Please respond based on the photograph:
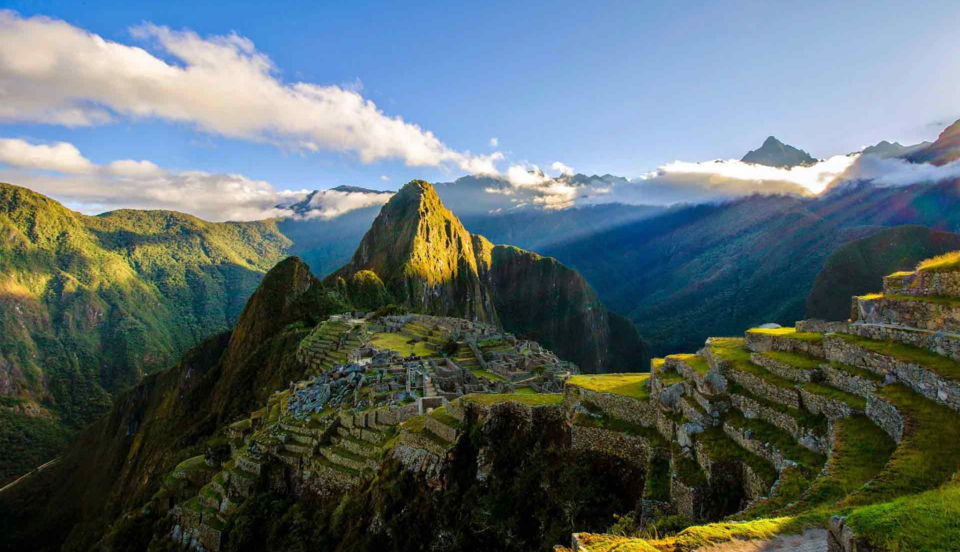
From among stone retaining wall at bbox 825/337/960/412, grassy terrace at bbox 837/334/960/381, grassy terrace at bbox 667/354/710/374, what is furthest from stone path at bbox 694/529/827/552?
grassy terrace at bbox 667/354/710/374

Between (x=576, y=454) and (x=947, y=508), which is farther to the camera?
(x=576, y=454)

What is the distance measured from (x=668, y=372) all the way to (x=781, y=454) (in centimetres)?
707

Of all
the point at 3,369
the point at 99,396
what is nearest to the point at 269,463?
the point at 99,396

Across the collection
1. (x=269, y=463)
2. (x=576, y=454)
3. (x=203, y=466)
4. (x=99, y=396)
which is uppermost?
(x=576, y=454)

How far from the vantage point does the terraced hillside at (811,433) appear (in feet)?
23.2

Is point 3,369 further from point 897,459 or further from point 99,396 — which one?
point 897,459

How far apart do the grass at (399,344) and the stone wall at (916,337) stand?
1734 inches

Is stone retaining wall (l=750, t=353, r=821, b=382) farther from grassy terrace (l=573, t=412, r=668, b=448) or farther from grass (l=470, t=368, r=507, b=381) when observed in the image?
grass (l=470, t=368, r=507, b=381)

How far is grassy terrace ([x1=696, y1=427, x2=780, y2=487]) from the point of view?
1098 cm

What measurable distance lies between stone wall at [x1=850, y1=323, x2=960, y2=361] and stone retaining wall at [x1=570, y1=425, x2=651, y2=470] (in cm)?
708

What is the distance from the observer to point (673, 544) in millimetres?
7074

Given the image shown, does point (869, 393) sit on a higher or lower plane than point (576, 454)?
higher

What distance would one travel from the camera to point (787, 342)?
14.7m

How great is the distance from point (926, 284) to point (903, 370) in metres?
4.72
